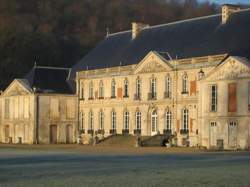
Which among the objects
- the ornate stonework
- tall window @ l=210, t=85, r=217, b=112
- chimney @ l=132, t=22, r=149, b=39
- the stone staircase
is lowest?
the stone staircase

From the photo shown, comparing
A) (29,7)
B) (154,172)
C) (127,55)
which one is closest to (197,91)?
(127,55)

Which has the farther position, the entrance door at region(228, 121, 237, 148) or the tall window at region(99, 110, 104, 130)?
the tall window at region(99, 110, 104, 130)

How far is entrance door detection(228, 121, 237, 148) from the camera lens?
46.5m

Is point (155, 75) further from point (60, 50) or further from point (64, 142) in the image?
point (60, 50)

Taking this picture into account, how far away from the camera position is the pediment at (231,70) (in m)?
45.8

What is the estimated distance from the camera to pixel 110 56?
65.2 meters

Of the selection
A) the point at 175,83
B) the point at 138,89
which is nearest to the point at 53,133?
the point at 138,89

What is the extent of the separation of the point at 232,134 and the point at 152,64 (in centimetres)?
1210

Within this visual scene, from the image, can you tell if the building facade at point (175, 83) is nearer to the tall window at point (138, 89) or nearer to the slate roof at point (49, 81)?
the tall window at point (138, 89)

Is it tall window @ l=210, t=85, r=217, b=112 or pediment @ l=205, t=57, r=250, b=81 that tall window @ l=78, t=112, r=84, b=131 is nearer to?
tall window @ l=210, t=85, r=217, b=112

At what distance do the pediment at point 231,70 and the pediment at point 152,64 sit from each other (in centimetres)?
743

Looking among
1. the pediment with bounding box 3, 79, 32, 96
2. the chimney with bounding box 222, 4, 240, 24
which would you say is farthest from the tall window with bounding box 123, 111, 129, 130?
the chimney with bounding box 222, 4, 240, 24

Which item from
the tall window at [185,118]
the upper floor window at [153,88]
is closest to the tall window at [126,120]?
the upper floor window at [153,88]

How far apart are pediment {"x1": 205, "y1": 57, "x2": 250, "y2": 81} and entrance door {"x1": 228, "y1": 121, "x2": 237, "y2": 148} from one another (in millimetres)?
3319
